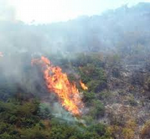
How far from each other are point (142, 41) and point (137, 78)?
11401 mm

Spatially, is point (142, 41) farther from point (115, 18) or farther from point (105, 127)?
point (105, 127)

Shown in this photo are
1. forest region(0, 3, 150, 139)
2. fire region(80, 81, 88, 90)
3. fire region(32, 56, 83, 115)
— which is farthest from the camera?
fire region(80, 81, 88, 90)

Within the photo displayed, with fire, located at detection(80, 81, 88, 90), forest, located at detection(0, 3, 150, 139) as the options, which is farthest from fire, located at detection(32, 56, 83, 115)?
fire, located at detection(80, 81, 88, 90)

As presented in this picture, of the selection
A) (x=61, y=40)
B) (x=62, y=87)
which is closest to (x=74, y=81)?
(x=62, y=87)

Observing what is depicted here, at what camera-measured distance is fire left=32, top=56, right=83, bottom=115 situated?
2534 cm

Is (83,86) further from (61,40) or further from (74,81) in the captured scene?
(61,40)

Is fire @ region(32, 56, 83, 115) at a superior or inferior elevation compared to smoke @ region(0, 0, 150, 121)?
inferior

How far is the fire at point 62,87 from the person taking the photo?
25344 mm

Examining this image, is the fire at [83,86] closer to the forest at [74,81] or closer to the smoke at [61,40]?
the forest at [74,81]

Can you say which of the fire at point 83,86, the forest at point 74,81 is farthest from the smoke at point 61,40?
the fire at point 83,86

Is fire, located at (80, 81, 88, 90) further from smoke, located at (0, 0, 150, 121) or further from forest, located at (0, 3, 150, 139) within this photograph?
smoke, located at (0, 0, 150, 121)

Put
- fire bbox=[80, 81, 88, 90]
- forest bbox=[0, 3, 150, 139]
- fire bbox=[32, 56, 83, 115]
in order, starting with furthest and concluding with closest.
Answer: fire bbox=[80, 81, 88, 90] < fire bbox=[32, 56, 83, 115] < forest bbox=[0, 3, 150, 139]

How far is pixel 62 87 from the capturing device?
27250 millimetres

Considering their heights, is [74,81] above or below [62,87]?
above
